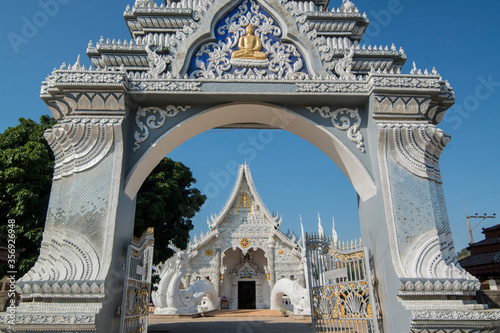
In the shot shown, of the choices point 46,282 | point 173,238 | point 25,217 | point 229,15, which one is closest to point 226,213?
point 173,238

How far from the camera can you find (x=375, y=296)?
190 inches

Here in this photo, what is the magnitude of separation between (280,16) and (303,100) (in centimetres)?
162

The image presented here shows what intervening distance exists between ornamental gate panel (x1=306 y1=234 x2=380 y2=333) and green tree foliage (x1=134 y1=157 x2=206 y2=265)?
3922 mm

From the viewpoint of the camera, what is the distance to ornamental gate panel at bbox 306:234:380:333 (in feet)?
15.9

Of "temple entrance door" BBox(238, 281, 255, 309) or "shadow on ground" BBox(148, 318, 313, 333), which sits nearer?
"shadow on ground" BBox(148, 318, 313, 333)

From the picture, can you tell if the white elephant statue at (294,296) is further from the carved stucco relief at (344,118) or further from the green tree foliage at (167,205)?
the carved stucco relief at (344,118)

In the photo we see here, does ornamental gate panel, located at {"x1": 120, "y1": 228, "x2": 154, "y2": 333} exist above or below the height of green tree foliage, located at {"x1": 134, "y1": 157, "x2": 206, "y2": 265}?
below

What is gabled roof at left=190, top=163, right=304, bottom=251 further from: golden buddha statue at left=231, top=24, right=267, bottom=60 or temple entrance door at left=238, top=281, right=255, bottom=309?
golden buddha statue at left=231, top=24, right=267, bottom=60

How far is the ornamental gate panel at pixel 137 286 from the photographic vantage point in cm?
471

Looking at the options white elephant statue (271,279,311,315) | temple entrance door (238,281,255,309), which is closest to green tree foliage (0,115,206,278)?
white elephant statue (271,279,311,315)

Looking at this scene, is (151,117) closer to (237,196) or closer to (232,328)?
(232,328)

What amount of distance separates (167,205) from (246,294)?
11321 mm

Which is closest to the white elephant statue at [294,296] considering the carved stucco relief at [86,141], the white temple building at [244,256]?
the white temple building at [244,256]

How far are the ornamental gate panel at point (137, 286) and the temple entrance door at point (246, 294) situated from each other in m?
14.0
